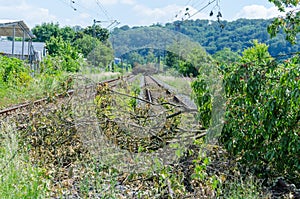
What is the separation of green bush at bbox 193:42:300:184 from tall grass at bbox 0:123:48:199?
7.27 feet

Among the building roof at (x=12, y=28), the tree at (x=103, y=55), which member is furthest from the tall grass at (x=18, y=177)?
the building roof at (x=12, y=28)

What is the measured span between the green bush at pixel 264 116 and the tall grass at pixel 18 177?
2.22m

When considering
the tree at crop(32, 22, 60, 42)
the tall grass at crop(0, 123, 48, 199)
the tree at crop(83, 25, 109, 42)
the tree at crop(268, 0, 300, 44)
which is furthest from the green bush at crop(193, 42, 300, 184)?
the tree at crop(32, 22, 60, 42)

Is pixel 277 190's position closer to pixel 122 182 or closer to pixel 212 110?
pixel 212 110

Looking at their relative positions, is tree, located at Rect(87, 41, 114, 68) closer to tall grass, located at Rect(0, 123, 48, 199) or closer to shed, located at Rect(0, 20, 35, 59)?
tall grass, located at Rect(0, 123, 48, 199)

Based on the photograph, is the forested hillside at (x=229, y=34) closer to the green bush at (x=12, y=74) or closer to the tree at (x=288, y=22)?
the tree at (x=288, y=22)

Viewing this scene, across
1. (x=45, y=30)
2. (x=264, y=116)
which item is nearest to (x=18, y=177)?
(x=264, y=116)

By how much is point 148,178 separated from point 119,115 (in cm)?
177

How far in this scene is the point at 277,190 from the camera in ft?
16.3

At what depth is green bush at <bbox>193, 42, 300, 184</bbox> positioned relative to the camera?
4.61 metres

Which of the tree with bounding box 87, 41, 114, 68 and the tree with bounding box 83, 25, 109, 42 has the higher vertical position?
the tree with bounding box 83, 25, 109, 42

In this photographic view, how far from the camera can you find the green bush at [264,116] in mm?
4609

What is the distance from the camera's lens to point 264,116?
4.71m

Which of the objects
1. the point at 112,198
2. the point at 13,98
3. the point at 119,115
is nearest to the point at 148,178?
the point at 112,198
